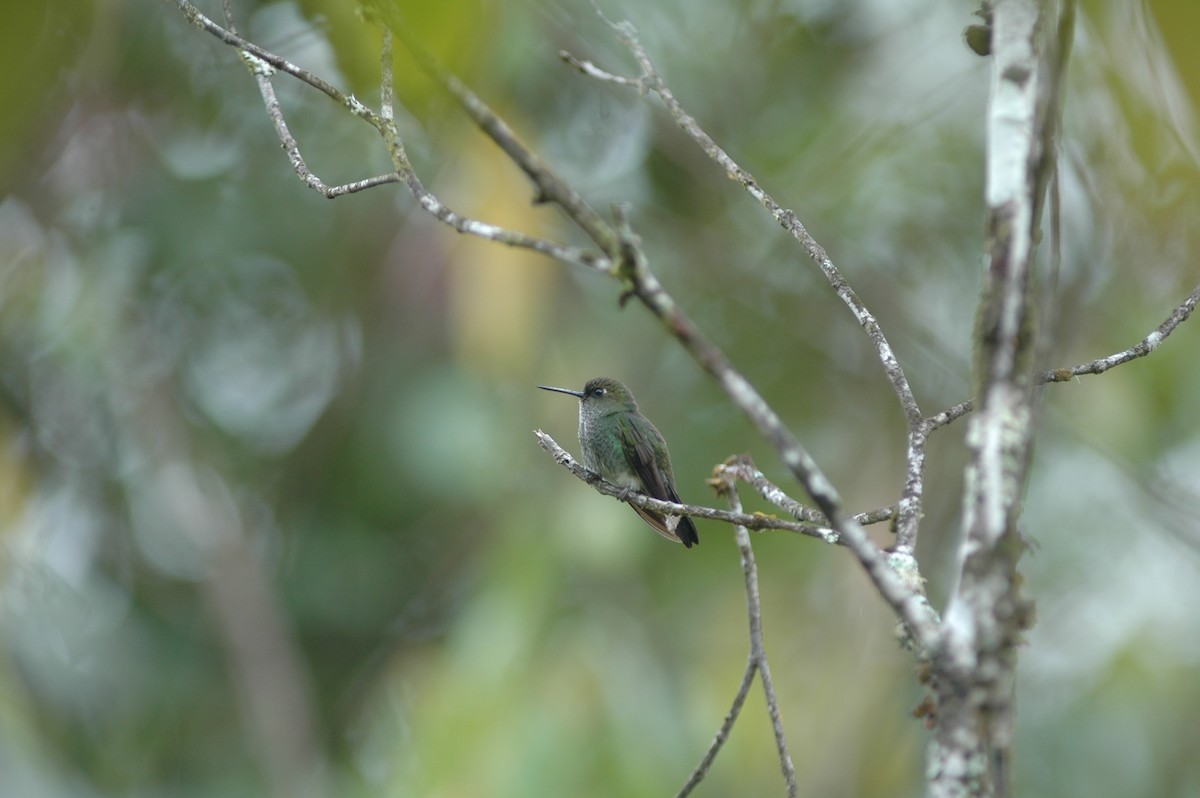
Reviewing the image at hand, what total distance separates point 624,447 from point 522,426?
4188mm

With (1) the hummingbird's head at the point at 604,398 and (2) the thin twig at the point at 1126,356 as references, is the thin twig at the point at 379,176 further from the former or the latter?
(1) the hummingbird's head at the point at 604,398

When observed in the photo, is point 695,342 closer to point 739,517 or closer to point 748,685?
point 739,517

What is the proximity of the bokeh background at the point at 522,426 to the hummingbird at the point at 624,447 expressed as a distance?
1631 millimetres

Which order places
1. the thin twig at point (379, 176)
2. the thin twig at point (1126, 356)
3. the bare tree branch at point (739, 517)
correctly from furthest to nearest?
the thin twig at point (1126, 356) < the bare tree branch at point (739, 517) < the thin twig at point (379, 176)

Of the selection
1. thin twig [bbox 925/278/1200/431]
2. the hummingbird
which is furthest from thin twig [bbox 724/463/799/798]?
the hummingbird

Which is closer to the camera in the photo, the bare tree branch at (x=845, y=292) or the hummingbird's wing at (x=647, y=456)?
the bare tree branch at (x=845, y=292)

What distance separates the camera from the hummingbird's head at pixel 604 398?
618 centimetres

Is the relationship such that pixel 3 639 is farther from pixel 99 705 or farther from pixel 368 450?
pixel 368 450

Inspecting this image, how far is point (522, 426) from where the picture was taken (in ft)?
32.7

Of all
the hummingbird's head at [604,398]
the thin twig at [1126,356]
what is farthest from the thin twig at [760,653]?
the hummingbird's head at [604,398]

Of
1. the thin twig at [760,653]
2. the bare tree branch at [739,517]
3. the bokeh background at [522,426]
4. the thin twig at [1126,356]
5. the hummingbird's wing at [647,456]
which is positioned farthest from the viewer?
the bokeh background at [522,426]

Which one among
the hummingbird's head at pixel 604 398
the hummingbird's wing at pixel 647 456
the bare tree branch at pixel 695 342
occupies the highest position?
the hummingbird's head at pixel 604 398


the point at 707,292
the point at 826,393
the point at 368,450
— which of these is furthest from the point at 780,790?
the point at 368,450

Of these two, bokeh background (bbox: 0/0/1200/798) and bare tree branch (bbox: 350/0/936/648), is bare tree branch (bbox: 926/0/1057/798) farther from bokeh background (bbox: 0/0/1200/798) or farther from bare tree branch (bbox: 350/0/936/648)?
bokeh background (bbox: 0/0/1200/798)
